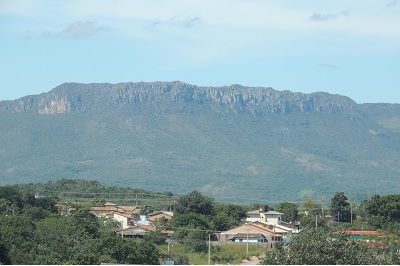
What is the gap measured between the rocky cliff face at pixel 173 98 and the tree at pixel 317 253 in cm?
14663

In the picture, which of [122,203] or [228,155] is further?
[228,155]

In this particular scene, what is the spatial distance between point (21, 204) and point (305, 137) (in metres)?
115

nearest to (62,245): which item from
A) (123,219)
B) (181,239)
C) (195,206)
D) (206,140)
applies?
(181,239)

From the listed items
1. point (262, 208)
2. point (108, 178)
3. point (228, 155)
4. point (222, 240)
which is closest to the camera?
point (222, 240)

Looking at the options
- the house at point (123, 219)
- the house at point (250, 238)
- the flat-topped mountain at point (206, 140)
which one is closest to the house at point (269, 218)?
the house at point (250, 238)

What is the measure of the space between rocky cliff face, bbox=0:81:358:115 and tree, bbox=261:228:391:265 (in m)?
147

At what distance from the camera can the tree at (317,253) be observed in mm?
27312

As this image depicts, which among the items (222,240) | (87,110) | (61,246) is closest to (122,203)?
(222,240)

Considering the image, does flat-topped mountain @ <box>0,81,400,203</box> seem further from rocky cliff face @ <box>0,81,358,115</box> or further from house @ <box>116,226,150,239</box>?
house @ <box>116,226,150,239</box>

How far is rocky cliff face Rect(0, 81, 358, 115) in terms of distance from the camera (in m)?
177

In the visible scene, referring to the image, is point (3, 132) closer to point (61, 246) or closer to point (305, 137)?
point (305, 137)

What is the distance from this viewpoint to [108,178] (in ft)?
460

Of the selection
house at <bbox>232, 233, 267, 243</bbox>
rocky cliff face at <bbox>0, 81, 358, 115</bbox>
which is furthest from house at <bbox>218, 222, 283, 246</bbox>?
rocky cliff face at <bbox>0, 81, 358, 115</bbox>

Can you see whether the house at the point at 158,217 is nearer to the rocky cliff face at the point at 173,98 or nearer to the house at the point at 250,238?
the house at the point at 250,238
